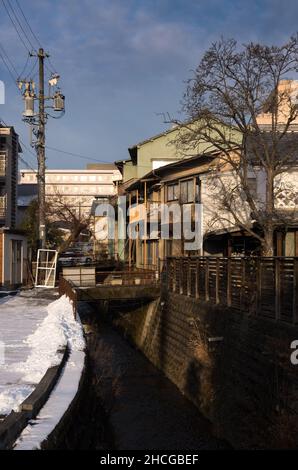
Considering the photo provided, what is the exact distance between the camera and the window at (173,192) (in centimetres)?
2471

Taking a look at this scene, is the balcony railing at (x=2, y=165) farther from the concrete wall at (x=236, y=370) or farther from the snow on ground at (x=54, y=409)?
the snow on ground at (x=54, y=409)

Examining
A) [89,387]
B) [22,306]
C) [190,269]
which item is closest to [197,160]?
[190,269]

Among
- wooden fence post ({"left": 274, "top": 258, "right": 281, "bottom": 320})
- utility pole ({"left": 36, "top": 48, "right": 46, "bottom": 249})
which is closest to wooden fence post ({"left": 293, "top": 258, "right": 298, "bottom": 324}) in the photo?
wooden fence post ({"left": 274, "top": 258, "right": 281, "bottom": 320})

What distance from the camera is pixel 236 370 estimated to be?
37.5ft

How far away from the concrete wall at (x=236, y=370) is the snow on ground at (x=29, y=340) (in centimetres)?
352

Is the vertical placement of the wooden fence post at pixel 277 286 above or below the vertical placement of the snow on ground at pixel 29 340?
above

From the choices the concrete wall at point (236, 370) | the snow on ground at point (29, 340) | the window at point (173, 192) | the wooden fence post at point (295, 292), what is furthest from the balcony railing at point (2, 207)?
the wooden fence post at point (295, 292)

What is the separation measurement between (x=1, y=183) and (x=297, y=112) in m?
29.9

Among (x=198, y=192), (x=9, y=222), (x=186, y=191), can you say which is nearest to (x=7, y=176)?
(x=9, y=222)

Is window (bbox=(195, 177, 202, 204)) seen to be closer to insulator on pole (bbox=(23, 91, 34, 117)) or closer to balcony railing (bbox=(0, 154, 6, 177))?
insulator on pole (bbox=(23, 91, 34, 117))

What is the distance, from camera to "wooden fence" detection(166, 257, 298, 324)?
1054 centimetres

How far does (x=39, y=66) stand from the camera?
26625mm

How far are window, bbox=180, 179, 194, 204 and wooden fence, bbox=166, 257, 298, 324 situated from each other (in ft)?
16.8

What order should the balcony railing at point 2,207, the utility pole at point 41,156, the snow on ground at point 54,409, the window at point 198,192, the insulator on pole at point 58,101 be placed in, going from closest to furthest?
the snow on ground at point 54,409 → the window at point 198,192 → the utility pole at point 41,156 → the insulator on pole at point 58,101 → the balcony railing at point 2,207
